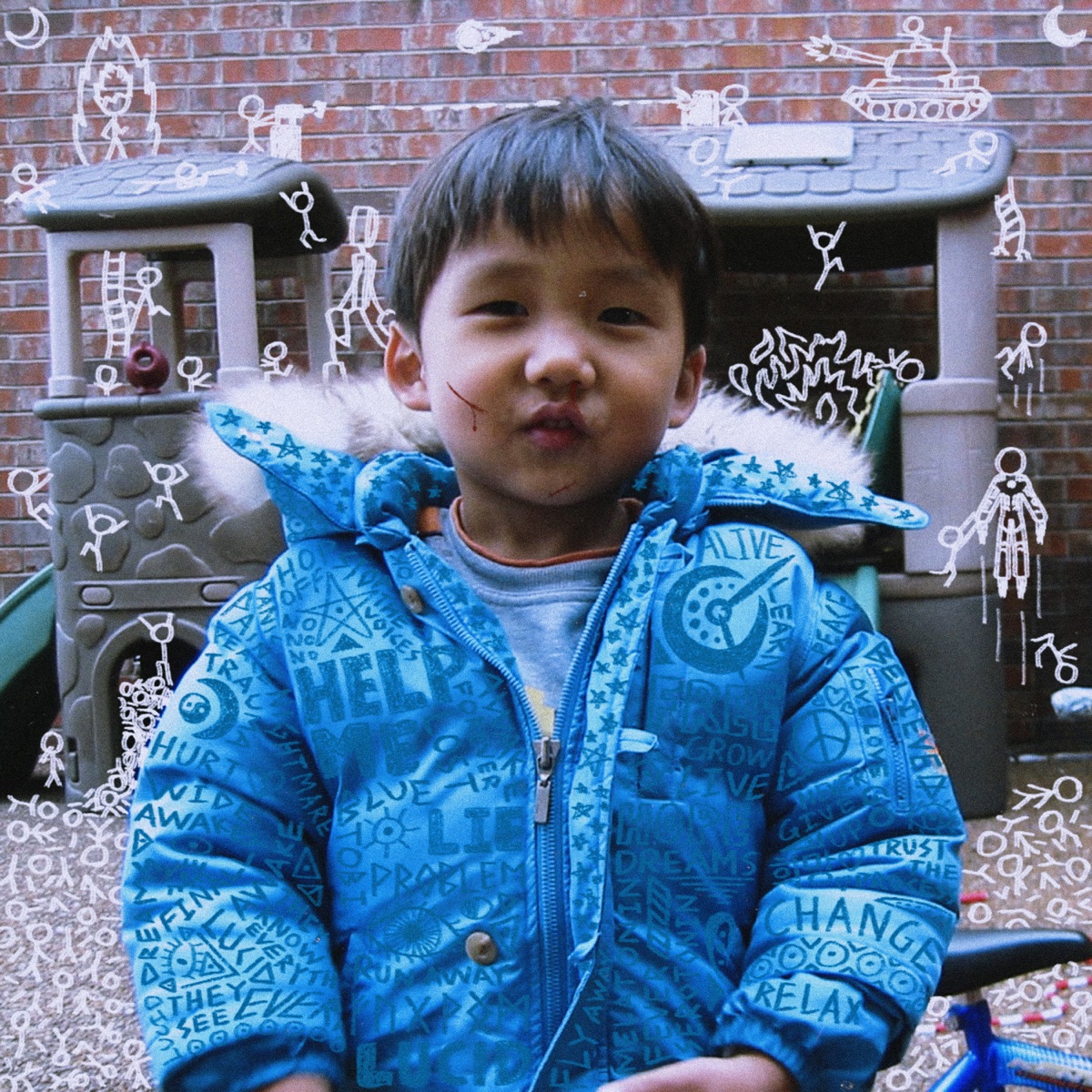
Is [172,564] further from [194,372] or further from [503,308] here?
[503,308]

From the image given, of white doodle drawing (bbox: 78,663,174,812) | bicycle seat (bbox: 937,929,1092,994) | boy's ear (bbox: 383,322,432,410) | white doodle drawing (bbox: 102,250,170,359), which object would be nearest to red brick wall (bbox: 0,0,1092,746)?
white doodle drawing (bbox: 102,250,170,359)

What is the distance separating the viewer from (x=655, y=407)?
0.96m

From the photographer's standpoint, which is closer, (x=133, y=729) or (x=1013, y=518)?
(x=133, y=729)

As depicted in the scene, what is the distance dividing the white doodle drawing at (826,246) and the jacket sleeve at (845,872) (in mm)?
2164

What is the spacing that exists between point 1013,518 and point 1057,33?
→ 143 cm

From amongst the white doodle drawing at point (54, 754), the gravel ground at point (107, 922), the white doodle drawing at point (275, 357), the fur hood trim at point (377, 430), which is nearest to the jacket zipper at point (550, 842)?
the fur hood trim at point (377, 430)

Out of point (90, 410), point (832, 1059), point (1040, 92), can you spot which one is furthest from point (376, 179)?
point (832, 1059)

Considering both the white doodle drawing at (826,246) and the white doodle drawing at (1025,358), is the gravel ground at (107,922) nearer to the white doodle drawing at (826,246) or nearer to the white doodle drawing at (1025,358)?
the white doodle drawing at (1025,358)

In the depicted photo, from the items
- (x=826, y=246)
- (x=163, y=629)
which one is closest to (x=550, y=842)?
(x=163, y=629)

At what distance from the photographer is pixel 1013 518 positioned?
3.37 m

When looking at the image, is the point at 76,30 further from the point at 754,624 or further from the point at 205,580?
the point at 754,624

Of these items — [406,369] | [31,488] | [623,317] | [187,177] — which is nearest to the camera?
[623,317]

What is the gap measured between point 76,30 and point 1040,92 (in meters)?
2.85

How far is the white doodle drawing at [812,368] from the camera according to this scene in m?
3.54
